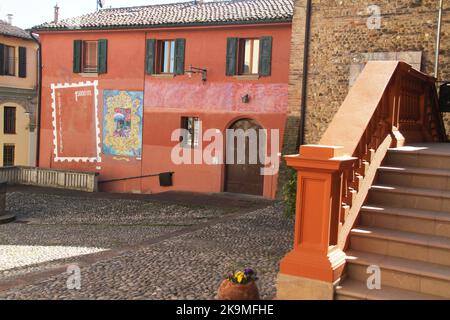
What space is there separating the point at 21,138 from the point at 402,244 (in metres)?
27.0

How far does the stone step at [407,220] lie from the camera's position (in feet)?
15.3

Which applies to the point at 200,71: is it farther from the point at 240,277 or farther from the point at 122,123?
the point at 240,277

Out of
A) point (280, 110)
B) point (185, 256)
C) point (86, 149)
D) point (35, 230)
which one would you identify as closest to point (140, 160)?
point (86, 149)

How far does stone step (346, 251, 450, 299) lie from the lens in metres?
4.09

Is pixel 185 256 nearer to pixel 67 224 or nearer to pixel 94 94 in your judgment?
pixel 67 224

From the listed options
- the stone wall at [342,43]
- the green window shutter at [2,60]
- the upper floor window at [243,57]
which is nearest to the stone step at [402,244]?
the stone wall at [342,43]

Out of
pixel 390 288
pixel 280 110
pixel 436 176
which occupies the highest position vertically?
pixel 280 110

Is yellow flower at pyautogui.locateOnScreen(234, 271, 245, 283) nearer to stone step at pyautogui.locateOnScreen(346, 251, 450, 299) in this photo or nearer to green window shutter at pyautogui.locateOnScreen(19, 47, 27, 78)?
stone step at pyautogui.locateOnScreen(346, 251, 450, 299)

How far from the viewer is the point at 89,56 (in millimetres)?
19828

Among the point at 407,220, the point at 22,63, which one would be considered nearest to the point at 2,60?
the point at 22,63

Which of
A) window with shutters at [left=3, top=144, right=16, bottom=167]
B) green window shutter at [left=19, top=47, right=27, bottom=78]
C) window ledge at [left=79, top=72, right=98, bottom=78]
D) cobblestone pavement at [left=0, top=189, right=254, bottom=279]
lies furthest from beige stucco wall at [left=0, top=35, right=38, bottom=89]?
cobblestone pavement at [left=0, top=189, right=254, bottom=279]

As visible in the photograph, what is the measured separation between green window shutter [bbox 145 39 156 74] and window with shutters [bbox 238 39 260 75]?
340cm

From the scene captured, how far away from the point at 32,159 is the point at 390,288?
2827 centimetres

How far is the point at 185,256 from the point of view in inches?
274
